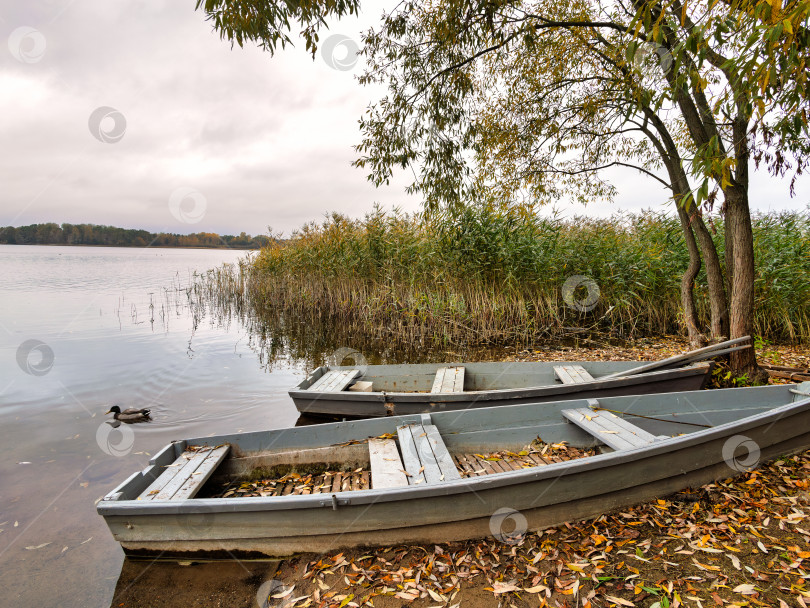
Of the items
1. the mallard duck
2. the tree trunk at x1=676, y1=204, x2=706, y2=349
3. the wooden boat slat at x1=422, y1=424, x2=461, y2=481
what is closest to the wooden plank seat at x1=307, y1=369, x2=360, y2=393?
the wooden boat slat at x1=422, y1=424, x2=461, y2=481

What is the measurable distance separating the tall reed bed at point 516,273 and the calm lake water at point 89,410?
3.30 meters

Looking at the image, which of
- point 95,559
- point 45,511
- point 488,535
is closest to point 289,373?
point 45,511

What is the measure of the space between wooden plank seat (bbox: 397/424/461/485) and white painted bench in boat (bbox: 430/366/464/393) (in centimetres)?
159

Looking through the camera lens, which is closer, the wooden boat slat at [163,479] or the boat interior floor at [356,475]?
the wooden boat slat at [163,479]

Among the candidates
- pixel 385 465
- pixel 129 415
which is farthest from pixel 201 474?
pixel 129 415

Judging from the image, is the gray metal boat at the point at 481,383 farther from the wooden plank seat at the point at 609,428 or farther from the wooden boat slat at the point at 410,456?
the wooden boat slat at the point at 410,456

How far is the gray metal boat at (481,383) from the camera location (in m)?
4.99

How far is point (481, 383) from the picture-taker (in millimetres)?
6336

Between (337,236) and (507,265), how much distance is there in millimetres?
5068

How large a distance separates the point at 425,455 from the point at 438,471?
258 millimetres

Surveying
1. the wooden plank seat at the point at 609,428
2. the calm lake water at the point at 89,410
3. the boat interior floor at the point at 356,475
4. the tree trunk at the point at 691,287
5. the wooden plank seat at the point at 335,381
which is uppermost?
the tree trunk at the point at 691,287

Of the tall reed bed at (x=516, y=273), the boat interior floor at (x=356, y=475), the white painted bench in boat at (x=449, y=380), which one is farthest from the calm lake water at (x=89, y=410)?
the tall reed bed at (x=516, y=273)

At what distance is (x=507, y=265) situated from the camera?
10109 millimetres

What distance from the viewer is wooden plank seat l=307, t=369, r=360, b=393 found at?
19.2 ft
